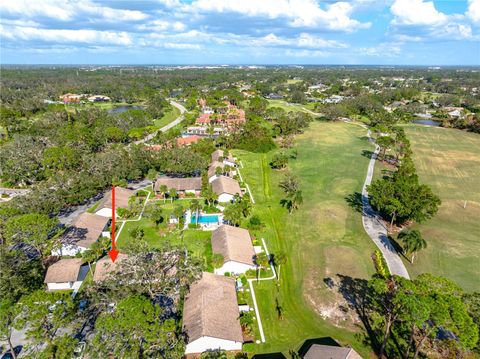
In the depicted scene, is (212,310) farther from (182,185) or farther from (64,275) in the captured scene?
(182,185)

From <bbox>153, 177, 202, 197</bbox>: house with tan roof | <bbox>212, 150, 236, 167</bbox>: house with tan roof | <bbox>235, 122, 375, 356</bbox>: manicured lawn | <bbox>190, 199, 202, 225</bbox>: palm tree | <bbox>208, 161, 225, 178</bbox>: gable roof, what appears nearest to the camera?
<bbox>235, 122, 375, 356</bbox>: manicured lawn

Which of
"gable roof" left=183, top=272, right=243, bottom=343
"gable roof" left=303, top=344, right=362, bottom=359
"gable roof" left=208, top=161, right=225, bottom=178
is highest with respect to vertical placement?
"gable roof" left=208, top=161, right=225, bottom=178

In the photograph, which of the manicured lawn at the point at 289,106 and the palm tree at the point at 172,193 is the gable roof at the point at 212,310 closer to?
the palm tree at the point at 172,193

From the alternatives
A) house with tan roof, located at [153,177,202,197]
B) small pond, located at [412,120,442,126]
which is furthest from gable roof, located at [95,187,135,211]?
small pond, located at [412,120,442,126]

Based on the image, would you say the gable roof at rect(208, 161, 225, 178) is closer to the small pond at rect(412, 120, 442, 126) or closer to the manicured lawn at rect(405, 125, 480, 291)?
the manicured lawn at rect(405, 125, 480, 291)

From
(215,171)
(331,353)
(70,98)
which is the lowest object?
(331,353)

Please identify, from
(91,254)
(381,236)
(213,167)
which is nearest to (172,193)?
(213,167)
